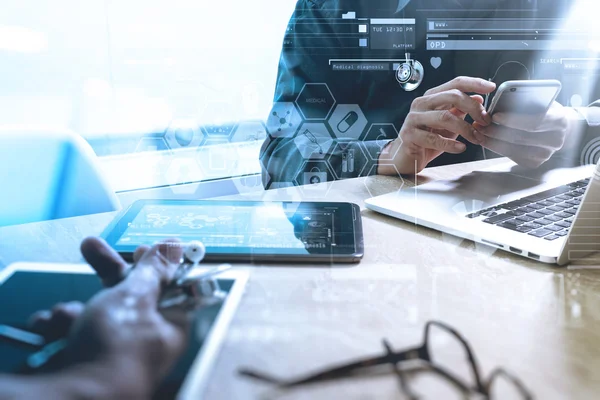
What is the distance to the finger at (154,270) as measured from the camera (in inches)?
12.0

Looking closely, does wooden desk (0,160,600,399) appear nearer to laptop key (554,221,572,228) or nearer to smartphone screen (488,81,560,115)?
laptop key (554,221,572,228)

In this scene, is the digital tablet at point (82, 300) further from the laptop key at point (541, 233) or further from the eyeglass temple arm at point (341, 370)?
the laptop key at point (541, 233)

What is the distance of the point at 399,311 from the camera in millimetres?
332

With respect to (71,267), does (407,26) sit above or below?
above

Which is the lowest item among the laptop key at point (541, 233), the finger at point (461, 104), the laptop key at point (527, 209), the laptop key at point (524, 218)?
the laptop key at point (541, 233)

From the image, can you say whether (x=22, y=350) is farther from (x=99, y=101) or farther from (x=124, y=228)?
(x=99, y=101)

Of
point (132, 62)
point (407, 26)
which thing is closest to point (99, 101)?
point (132, 62)

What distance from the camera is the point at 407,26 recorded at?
619mm

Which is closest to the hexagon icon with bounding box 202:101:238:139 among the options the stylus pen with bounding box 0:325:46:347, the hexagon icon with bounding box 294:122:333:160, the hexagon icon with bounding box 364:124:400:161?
the hexagon icon with bounding box 294:122:333:160

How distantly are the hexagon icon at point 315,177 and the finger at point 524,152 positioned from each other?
0.72 feet

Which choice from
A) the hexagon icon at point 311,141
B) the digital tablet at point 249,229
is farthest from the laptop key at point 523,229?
the hexagon icon at point 311,141

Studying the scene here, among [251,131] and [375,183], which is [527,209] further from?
[251,131]

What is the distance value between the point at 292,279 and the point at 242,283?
4cm

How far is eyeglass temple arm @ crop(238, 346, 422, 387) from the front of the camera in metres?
0.25
